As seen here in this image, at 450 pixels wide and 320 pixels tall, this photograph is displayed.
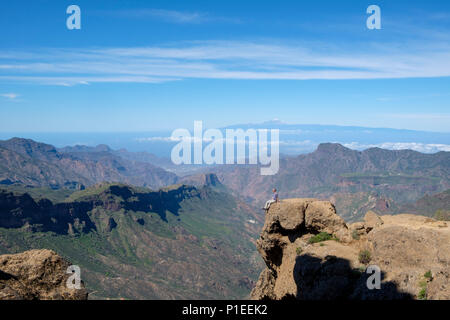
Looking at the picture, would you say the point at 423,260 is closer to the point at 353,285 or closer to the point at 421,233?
the point at 421,233

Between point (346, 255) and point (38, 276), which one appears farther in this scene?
point (346, 255)

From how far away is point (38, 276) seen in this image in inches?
647

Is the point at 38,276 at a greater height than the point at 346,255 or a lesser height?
greater

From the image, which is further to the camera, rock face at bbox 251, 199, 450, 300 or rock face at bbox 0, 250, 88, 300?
rock face at bbox 251, 199, 450, 300

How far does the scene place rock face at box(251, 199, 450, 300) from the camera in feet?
59.6

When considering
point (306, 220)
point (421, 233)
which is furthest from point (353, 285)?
point (306, 220)

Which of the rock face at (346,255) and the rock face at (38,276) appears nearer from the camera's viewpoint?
the rock face at (38,276)

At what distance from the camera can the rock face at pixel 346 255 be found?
59.6 ft

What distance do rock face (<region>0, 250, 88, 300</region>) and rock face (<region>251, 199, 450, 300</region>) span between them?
14.5 metres

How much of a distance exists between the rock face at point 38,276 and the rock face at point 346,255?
14481mm

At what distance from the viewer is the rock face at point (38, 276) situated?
50.6 feet

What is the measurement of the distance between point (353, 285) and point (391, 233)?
429 cm

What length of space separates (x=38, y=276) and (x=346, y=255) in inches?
722
